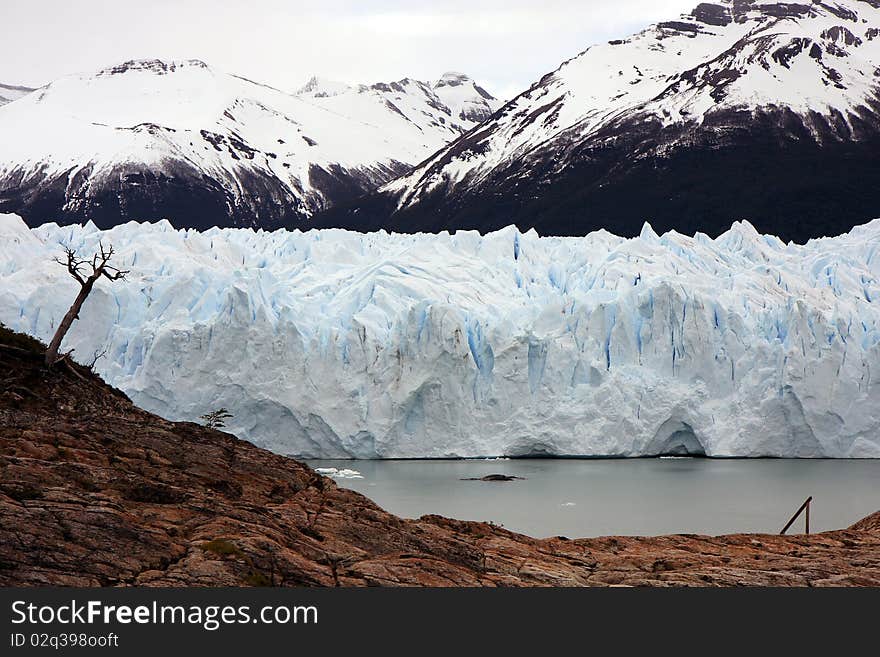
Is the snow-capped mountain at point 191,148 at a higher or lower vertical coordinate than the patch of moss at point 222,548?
higher

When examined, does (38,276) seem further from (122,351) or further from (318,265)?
(318,265)

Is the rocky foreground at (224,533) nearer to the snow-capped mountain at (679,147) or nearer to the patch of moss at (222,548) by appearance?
the patch of moss at (222,548)

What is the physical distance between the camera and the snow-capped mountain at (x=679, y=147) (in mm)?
56625

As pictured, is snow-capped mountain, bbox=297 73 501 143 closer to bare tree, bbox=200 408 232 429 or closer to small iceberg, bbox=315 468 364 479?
bare tree, bbox=200 408 232 429

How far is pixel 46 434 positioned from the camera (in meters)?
7.80

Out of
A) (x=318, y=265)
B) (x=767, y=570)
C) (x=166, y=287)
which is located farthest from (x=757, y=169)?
(x=767, y=570)

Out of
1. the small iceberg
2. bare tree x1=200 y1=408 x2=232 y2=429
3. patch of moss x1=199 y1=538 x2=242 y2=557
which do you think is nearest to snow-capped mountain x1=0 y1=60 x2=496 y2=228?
bare tree x1=200 y1=408 x2=232 y2=429

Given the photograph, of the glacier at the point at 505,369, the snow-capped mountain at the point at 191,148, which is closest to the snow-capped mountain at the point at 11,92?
the snow-capped mountain at the point at 191,148

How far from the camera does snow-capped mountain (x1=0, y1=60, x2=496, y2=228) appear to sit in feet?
248

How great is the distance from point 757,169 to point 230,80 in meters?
67.7

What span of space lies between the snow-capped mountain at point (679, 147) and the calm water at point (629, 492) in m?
30.1

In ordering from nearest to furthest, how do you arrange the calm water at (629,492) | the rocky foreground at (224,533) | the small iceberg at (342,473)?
1. the rocky foreground at (224,533)
2. the calm water at (629,492)
3. the small iceberg at (342,473)

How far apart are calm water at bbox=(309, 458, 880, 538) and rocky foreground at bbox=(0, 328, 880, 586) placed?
23.3 feet

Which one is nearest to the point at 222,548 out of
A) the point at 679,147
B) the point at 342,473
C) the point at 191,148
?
the point at 342,473
